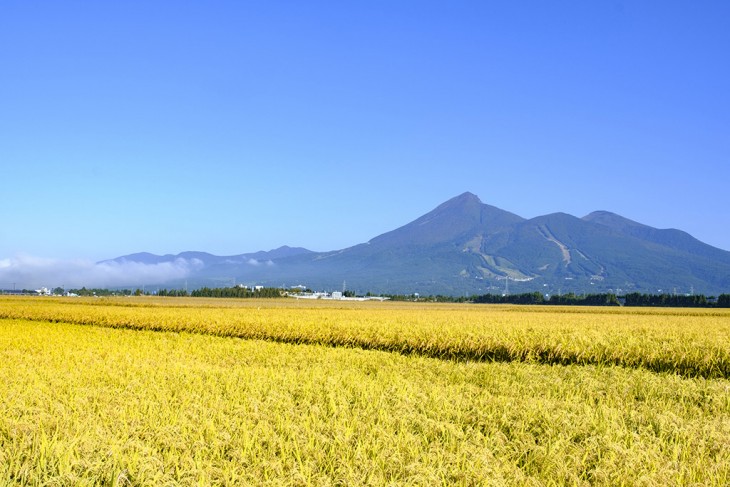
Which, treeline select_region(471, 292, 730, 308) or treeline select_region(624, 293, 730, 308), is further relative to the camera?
treeline select_region(471, 292, 730, 308)

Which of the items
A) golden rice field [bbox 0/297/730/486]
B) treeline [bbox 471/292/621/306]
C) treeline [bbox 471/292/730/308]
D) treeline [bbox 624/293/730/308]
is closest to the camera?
golden rice field [bbox 0/297/730/486]

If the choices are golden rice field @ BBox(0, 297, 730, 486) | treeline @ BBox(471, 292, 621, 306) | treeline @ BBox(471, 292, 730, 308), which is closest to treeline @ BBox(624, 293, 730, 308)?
treeline @ BBox(471, 292, 730, 308)

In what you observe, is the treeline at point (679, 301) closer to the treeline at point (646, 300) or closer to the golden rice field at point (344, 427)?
the treeline at point (646, 300)

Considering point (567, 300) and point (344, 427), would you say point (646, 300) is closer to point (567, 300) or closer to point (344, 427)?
point (567, 300)

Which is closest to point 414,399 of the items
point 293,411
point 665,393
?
point 293,411

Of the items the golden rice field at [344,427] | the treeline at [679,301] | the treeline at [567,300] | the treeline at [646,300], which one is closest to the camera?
the golden rice field at [344,427]

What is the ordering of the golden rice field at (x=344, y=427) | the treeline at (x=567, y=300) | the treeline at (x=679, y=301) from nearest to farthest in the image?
the golden rice field at (x=344, y=427), the treeline at (x=679, y=301), the treeline at (x=567, y=300)

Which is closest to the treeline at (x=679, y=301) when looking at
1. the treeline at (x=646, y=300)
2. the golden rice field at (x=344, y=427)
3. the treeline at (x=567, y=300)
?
the treeline at (x=646, y=300)

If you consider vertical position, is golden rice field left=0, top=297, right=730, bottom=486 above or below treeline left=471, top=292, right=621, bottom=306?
above

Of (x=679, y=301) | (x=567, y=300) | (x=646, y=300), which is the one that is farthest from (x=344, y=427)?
(x=567, y=300)

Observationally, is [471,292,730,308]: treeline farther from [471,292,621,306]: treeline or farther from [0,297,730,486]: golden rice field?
[0,297,730,486]: golden rice field

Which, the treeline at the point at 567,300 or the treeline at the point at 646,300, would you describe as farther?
the treeline at the point at 567,300

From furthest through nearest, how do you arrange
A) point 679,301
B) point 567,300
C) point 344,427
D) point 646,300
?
point 567,300 < point 646,300 < point 679,301 < point 344,427

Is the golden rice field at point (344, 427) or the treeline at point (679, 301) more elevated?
the golden rice field at point (344, 427)
